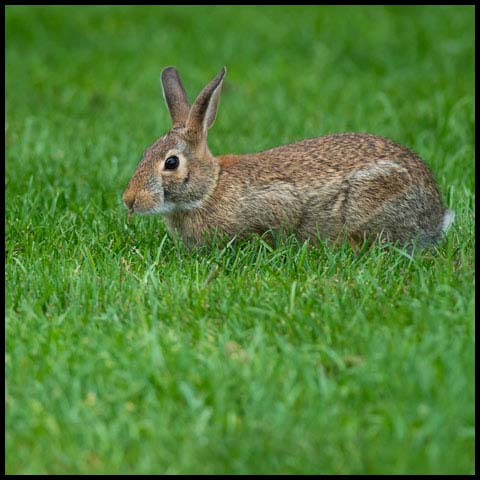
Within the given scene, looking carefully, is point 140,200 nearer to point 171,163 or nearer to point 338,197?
point 171,163

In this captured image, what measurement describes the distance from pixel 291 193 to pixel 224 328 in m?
1.49

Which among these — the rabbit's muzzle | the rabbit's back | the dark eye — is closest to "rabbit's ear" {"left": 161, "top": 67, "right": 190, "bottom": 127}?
the dark eye

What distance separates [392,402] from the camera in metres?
3.73

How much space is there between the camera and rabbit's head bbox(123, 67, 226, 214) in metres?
5.59

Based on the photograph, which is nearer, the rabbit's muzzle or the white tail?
the rabbit's muzzle

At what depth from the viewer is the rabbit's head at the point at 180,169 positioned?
5586mm

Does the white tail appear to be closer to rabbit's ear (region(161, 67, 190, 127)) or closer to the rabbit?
the rabbit

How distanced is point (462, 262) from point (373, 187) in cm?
73

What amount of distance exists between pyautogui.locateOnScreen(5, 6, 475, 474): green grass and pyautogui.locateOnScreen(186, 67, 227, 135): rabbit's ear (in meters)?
0.64

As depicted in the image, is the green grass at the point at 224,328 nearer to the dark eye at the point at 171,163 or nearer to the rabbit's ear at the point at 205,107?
the dark eye at the point at 171,163

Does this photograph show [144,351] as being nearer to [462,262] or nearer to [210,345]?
[210,345]

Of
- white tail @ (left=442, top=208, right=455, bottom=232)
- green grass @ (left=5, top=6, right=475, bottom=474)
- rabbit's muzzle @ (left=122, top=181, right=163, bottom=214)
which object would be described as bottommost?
green grass @ (left=5, top=6, right=475, bottom=474)

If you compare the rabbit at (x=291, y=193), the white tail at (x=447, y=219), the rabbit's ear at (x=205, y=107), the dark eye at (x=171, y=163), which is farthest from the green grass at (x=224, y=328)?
the rabbit's ear at (x=205, y=107)

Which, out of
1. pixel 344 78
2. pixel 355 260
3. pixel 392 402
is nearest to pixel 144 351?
pixel 392 402
